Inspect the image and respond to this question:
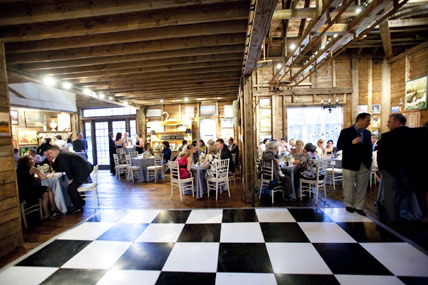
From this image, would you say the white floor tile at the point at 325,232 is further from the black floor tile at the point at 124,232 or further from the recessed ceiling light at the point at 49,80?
the recessed ceiling light at the point at 49,80

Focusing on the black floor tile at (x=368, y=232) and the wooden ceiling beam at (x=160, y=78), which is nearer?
the black floor tile at (x=368, y=232)

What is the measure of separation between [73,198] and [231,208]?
327 cm

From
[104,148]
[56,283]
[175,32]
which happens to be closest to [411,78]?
[175,32]

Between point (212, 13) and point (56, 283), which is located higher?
point (212, 13)

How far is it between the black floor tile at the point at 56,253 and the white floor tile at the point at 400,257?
152 inches

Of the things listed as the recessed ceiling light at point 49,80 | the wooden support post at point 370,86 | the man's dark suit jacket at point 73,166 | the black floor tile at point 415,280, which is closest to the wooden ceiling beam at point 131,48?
the recessed ceiling light at point 49,80

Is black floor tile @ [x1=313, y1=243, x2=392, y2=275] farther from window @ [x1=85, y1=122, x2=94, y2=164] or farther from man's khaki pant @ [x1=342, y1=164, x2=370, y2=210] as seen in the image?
window @ [x1=85, y1=122, x2=94, y2=164]

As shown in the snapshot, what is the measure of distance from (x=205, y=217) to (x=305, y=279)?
6.57ft

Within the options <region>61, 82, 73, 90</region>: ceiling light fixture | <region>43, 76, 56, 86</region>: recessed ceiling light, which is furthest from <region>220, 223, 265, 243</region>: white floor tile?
<region>61, 82, 73, 90</region>: ceiling light fixture

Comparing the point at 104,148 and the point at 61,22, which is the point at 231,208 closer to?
the point at 61,22

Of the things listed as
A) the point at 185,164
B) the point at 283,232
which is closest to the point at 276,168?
the point at 283,232

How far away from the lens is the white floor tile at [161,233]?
10.00 ft

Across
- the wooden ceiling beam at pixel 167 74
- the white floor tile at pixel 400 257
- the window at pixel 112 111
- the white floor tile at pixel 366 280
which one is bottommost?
the white floor tile at pixel 400 257

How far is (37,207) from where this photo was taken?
4234 millimetres
